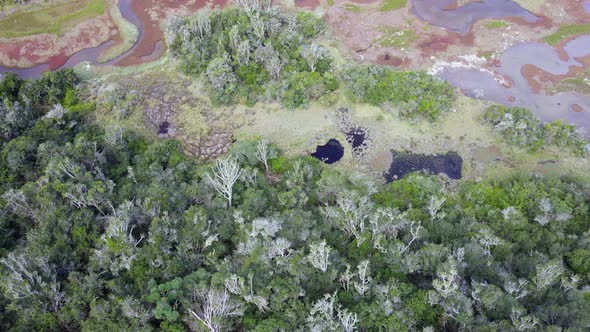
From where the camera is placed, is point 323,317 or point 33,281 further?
point 33,281

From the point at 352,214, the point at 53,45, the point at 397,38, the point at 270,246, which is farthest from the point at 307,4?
the point at 270,246

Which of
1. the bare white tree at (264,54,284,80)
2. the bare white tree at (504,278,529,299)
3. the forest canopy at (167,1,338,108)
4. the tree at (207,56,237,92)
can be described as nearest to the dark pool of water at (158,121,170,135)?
the forest canopy at (167,1,338,108)

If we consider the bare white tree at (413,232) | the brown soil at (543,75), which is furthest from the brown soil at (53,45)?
the brown soil at (543,75)

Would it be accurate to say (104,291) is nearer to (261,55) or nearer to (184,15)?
(261,55)

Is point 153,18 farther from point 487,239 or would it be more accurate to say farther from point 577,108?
point 577,108

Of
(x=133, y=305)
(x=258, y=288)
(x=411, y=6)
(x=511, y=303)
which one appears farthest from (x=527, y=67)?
(x=133, y=305)

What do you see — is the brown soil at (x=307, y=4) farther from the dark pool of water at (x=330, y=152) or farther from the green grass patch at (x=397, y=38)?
the dark pool of water at (x=330, y=152)
